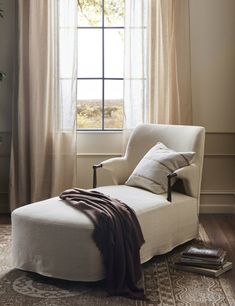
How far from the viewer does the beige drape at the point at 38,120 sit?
5242 millimetres

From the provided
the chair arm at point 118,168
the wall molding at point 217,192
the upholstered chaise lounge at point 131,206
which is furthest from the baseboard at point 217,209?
the chair arm at point 118,168

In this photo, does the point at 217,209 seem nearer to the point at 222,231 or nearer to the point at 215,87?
the point at 222,231

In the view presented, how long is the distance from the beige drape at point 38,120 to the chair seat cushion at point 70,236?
52.0 inches

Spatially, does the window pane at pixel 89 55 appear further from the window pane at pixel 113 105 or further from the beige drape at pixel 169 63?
the beige drape at pixel 169 63

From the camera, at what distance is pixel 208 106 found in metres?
5.43

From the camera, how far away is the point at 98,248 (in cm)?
342

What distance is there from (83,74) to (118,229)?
247cm

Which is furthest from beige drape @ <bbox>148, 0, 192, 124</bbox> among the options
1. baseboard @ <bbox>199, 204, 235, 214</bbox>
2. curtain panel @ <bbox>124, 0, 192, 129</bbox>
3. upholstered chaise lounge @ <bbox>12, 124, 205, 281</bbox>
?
baseboard @ <bbox>199, 204, 235, 214</bbox>

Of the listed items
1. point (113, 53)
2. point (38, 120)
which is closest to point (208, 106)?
point (113, 53)

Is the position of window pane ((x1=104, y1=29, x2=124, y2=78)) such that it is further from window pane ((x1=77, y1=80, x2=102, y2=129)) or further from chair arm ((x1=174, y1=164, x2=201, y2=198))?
chair arm ((x1=174, y1=164, x2=201, y2=198))

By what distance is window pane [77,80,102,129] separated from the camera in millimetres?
5590

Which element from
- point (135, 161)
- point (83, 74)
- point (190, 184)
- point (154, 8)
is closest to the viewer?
point (190, 184)

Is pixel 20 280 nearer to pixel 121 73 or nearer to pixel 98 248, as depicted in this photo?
pixel 98 248

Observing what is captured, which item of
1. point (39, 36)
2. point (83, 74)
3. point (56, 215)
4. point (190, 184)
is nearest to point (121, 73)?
point (83, 74)
